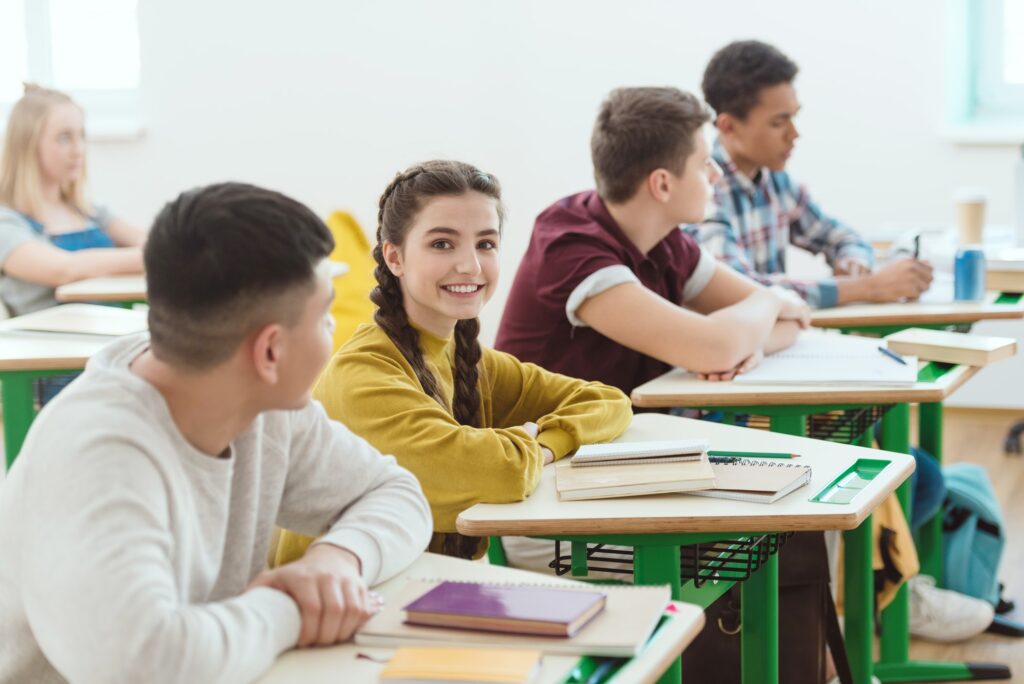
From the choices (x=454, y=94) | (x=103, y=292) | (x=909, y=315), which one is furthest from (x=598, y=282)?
(x=454, y=94)

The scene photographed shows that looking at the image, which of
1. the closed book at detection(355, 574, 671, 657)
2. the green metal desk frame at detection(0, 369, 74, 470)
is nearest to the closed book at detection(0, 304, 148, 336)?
the green metal desk frame at detection(0, 369, 74, 470)

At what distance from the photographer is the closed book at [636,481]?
1730 mm

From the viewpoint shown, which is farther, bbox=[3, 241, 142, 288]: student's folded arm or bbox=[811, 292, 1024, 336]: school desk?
bbox=[3, 241, 142, 288]: student's folded arm

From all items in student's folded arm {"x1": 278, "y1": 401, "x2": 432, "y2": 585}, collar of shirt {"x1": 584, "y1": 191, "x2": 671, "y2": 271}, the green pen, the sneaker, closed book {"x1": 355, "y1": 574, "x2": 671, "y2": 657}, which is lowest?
the sneaker

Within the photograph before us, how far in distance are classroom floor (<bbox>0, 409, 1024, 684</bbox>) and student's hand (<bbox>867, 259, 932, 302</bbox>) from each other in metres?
0.84

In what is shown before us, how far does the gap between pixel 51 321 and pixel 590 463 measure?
175 centimetres

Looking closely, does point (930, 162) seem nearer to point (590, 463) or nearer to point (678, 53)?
point (678, 53)

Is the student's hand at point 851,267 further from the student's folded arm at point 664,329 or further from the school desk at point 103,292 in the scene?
the school desk at point 103,292

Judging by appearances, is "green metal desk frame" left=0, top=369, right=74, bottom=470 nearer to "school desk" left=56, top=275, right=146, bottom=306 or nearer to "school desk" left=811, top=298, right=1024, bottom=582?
"school desk" left=56, top=275, right=146, bottom=306

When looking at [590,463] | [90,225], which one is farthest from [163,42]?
[590,463]

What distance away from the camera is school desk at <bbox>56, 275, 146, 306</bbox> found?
3643mm

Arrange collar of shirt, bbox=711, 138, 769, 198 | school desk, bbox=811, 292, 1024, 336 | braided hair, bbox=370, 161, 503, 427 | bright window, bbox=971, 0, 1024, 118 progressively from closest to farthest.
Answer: braided hair, bbox=370, 161, 503, 427, school desk, bbox=811, 292, 1024, 336, collar of shirt, bbox=711, 138, 769, 198, bright window, bbox=971, 0, 1024, 118

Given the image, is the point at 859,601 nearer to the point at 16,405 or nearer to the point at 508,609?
the point at 508,609

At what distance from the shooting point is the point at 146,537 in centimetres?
114
